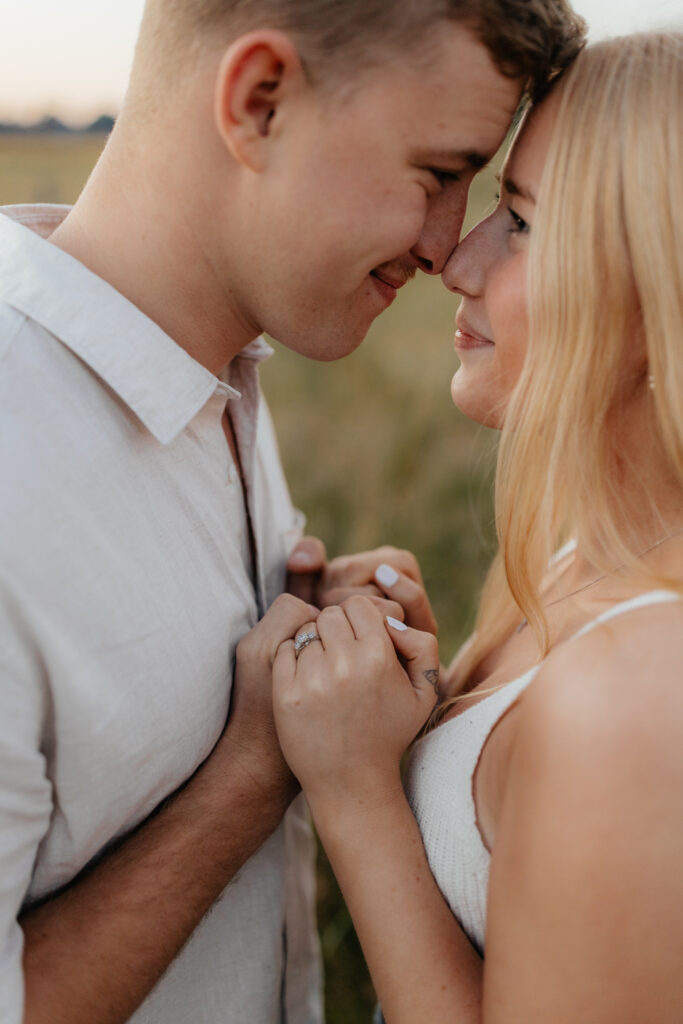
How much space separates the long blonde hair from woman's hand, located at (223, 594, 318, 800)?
1.83 feet

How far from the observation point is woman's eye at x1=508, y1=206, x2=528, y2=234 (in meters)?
1.88

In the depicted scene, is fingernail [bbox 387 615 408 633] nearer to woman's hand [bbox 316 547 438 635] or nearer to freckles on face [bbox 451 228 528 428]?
woman's hand [bbox 316 547 438 635]

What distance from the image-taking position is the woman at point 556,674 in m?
1.28

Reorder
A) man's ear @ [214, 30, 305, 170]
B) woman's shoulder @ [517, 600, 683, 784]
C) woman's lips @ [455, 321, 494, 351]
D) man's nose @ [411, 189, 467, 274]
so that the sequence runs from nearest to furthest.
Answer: woman's shoulder @ [517, 600, 683, 784], man's ear @ [214, 30, 305, 170], man's nose @ [411, 189, 467, 274], woman's lips @ [455, 321, 494, 351]

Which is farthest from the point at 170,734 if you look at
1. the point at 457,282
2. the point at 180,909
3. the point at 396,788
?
the point at 457,282

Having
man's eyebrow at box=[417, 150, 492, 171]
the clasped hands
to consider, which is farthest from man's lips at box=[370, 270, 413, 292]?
the clasped hands

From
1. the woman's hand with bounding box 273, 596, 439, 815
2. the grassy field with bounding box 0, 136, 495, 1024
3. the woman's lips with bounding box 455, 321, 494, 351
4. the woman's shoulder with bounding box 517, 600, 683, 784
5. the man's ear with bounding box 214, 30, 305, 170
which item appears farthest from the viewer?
the grassy field with bounding box 0, 136, 495, 1024

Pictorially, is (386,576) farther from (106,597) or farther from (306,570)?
(106,597)

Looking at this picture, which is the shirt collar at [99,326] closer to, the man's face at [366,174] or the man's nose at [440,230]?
the man's face at [366,174]

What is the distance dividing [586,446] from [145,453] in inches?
35.0

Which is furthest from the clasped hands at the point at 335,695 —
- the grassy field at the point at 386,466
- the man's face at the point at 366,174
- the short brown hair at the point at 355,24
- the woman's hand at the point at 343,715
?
the grassy field at the point at 386,466

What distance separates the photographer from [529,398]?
1783mm

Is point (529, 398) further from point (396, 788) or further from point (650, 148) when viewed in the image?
point (396, 788)

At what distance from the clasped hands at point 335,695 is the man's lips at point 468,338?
665mm
